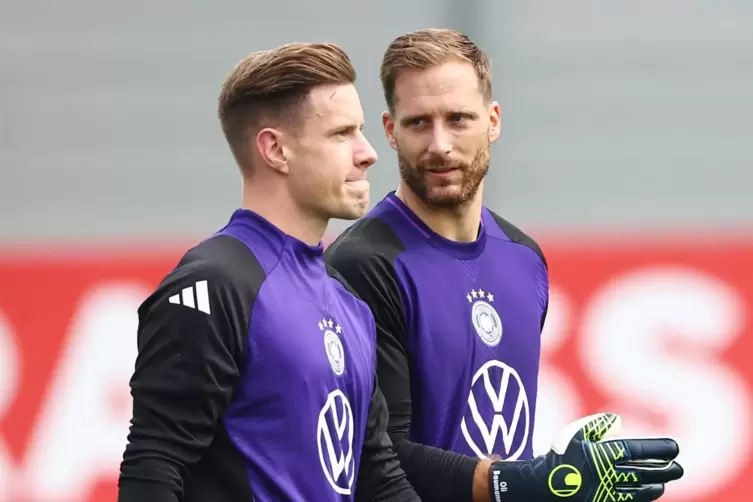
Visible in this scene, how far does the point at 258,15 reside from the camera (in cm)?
616

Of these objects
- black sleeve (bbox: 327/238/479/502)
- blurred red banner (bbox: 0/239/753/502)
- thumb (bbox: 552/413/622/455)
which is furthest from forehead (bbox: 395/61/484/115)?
blurred red banner (bbox: 0/239/753/502)

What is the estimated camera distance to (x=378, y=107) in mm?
6020

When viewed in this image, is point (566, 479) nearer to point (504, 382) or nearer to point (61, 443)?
point (504, 382)

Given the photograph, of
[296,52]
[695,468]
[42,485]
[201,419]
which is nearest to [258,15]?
[42,485]

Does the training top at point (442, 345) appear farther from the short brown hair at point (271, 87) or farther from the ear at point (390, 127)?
the short brown hair at point (271, 87)

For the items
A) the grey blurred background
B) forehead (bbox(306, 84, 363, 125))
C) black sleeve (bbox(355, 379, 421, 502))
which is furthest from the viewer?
the grey blurred background

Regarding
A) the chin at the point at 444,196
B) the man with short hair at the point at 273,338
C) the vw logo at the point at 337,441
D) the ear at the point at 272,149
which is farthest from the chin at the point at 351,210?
the chin at the point at 444,196

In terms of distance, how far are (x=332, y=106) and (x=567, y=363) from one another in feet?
10.3

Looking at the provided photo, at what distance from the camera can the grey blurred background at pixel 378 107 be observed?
19.7 feet

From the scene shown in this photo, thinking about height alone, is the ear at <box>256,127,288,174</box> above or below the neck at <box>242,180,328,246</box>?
above

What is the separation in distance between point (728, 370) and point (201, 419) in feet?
12.1

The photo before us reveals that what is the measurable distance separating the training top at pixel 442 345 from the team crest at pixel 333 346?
18.1 inches

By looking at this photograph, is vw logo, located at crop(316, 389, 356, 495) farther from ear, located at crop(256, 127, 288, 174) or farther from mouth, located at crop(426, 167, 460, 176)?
mouth, located at crop(426, 167, 460, 176)

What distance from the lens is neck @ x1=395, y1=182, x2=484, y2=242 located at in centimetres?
325
